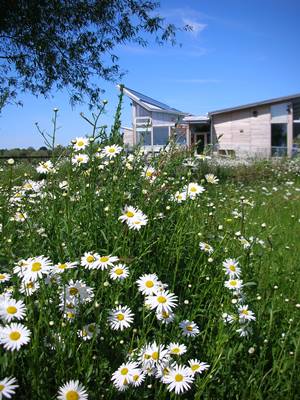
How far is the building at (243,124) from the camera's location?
21.9 meters

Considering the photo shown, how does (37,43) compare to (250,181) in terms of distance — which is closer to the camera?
(37,43)

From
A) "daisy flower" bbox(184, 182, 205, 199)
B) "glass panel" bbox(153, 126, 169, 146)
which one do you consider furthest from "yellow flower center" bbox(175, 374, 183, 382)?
"glass panel" bbox(153, 126, 169, 146)

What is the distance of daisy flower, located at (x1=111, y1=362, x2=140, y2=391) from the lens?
1373 mm

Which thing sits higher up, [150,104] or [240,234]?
[150,104]

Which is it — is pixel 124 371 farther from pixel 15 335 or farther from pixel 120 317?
pixel 15 335

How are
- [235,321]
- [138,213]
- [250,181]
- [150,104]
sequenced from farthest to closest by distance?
[150,104] → [250,181] → [138,213] → [235,321]

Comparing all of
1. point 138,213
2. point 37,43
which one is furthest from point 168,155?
point 37,43

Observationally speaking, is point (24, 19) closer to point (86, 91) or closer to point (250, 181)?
point (86, 91)

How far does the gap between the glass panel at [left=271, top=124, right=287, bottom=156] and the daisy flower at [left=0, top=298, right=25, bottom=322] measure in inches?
867

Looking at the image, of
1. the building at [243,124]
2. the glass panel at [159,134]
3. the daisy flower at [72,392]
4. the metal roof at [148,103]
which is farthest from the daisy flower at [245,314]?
the glass panel at [159,134]

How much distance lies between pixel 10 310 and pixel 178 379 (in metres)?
0.58

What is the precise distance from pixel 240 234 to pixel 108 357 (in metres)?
1.07

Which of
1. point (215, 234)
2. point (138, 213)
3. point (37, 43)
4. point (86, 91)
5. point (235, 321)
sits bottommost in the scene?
point (235, 321)

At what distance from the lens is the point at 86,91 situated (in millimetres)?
9336
